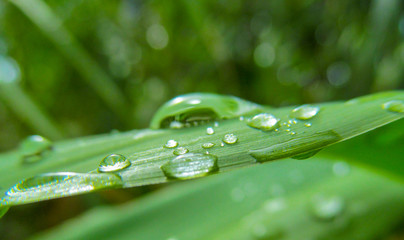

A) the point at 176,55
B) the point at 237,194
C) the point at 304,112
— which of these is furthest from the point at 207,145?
the point at 176,55

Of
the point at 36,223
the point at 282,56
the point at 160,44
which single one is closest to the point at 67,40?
the point at 160,44

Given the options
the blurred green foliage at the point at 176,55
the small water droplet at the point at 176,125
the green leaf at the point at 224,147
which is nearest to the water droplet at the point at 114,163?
the green leaf at the point at 224,147

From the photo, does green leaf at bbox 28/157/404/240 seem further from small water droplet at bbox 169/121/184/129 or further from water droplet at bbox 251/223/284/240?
small water droplet at bbox 169/121/184/129

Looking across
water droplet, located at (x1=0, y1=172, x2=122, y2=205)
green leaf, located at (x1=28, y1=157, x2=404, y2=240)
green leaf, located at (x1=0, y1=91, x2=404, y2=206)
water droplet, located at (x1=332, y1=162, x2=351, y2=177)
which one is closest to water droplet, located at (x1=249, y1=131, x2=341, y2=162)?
green leaf, located at (x1=0, y1=91, x2=404, y2=206)

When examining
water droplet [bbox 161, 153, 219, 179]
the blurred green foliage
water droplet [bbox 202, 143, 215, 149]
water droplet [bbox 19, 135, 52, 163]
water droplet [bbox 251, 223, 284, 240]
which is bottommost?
water droplet [bbox 251, 223, 284, 240]

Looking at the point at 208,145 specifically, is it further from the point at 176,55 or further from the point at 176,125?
the point at 176,55

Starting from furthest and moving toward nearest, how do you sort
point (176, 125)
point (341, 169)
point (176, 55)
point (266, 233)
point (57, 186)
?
point (176, 55)
point (341, 169)
point (266, 233)
point (176, 125)
point (57, 186)
